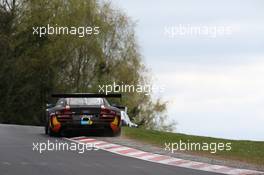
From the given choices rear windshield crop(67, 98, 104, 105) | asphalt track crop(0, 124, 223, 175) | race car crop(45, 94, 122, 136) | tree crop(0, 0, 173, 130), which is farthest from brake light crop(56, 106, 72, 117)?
tree crop(0, 0, 173, 130)

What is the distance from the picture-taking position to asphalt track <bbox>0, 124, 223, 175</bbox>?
41.5ft

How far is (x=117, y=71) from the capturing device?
49.1 meters

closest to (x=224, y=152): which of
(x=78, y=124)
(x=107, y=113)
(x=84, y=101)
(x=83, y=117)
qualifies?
(x=107, y=113)

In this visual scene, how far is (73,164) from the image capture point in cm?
1382

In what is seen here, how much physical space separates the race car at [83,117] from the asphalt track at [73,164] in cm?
335

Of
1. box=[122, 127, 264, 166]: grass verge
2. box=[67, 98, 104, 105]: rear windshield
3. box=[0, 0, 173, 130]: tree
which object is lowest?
box=[122, 127, 264, 166]: grass verge

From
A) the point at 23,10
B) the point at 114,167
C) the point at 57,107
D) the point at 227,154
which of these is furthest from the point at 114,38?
the point at 114,167

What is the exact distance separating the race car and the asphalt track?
11.0 feet

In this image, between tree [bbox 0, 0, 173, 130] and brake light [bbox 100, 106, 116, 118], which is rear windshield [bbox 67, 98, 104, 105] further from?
tree [bbox 0, 0, 173, 130]

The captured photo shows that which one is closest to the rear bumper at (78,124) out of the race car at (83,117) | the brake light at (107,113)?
the race car at (83,117)

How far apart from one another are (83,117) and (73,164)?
6.89m

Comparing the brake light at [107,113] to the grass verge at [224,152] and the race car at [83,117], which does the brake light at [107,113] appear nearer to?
the race car at [83,117]

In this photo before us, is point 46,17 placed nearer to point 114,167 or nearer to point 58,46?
point 58,46

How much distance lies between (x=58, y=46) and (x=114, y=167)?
35.3 meters
